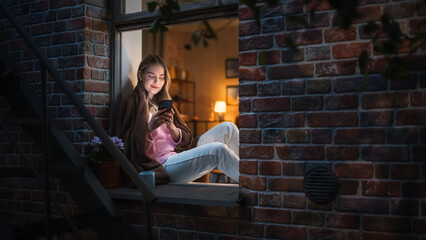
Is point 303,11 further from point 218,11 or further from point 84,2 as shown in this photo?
point 84,2

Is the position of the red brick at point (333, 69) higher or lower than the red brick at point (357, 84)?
higher

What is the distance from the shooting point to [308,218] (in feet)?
6.64

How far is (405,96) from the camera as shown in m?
1.84

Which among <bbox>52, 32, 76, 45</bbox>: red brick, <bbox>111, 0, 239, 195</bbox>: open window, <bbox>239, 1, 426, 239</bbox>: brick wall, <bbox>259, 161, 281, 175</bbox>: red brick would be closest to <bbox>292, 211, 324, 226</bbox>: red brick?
<bbox>239, 1, 426, 239</bbox>: brick wall

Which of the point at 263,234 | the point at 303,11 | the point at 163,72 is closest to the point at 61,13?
the point at 163,72

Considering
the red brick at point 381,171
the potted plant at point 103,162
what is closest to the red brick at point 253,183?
the red brick at point 381,171

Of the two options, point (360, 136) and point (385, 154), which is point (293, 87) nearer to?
point (360, 136)

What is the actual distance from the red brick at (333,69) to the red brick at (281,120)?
23 centimetres

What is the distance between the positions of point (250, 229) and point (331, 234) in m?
0.42

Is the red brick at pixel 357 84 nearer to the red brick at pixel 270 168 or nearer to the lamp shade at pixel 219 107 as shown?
the red brick at pixel 270 168

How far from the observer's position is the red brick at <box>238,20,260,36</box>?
2154 mm

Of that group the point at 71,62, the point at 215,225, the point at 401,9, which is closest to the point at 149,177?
the point at 215,225

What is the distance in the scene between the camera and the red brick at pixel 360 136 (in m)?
1.89

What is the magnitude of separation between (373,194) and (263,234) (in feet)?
1.93
